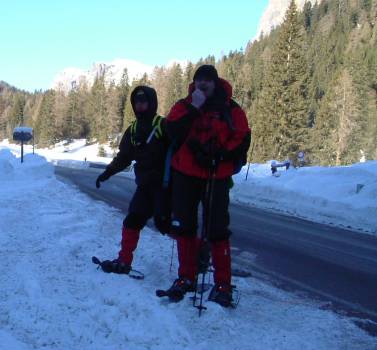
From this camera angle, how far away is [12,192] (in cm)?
1109

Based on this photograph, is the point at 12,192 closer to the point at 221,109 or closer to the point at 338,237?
the point at 338,237

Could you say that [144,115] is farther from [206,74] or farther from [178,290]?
[178,290]

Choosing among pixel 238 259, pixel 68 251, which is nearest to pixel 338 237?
pixel 238 259

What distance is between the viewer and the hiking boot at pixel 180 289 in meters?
4.30

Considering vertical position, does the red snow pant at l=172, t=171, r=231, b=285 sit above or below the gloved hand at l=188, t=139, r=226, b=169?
below

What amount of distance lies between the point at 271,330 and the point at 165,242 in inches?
132

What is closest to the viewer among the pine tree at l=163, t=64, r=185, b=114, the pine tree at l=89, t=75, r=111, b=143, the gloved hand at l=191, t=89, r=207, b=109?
the gloved hand at l=191, t=89, r=207, b=109

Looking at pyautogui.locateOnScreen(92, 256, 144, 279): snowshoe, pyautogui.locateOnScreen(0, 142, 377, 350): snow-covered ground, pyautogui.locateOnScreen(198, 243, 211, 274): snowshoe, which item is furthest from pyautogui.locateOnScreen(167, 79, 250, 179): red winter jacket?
pyautogui.locateOnScreen(92, 256, 144, 279): snowshoe

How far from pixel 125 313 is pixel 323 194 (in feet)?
45.4

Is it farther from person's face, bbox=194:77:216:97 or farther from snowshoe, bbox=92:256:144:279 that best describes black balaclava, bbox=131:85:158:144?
snowshoe, bbox=92:256:144:279

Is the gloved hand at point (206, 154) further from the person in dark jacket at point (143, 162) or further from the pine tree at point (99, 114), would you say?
the pine tree at point (99, 114)

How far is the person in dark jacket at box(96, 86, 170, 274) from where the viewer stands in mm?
5094

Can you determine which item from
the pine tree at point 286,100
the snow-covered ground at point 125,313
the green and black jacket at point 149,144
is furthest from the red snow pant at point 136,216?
the pine tree at point 286,100

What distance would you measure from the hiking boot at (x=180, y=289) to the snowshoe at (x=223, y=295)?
20cm
